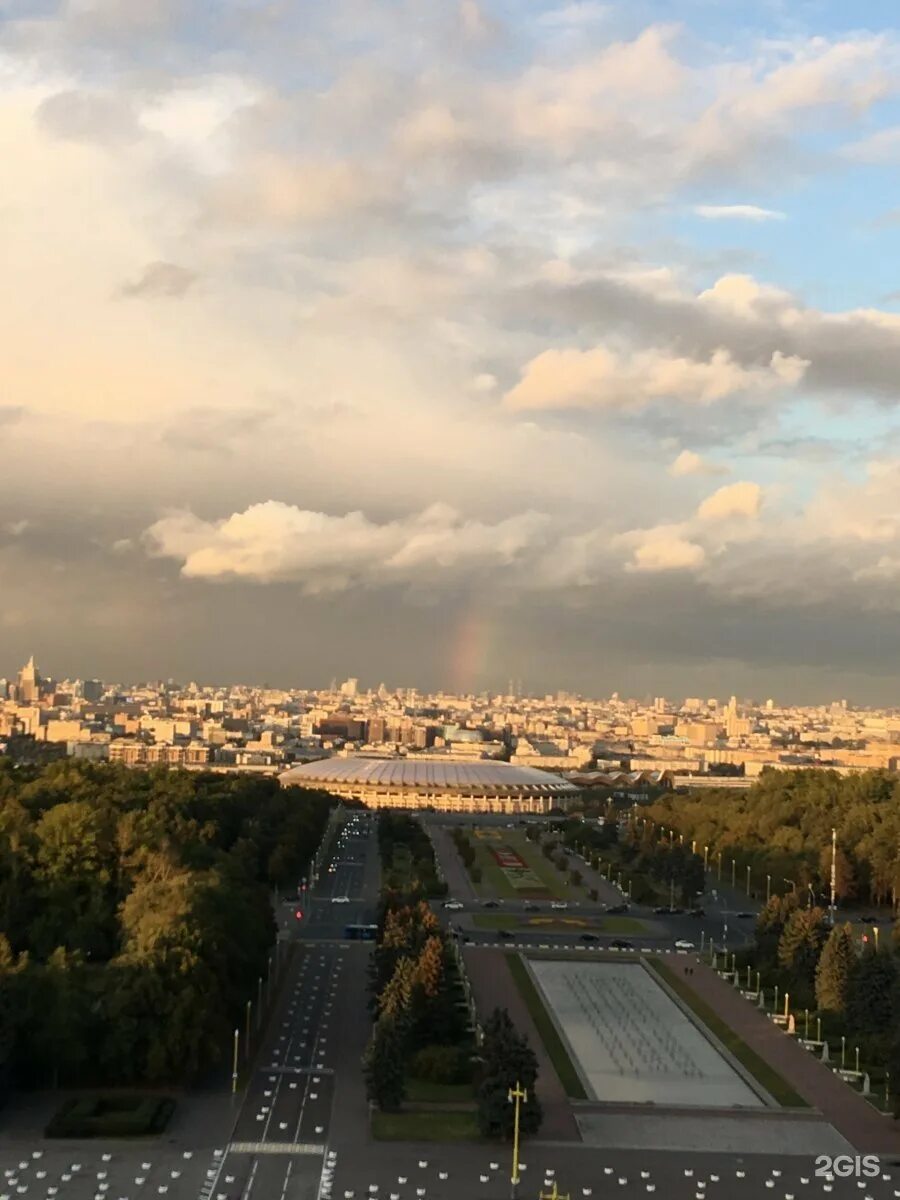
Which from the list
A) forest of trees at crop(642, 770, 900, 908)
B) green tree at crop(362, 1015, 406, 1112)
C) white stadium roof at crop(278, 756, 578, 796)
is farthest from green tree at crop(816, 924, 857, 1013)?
white stadium roof at crop(278, 756, 578, 796)

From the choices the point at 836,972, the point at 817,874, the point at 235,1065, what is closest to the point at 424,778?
the point at 817,874

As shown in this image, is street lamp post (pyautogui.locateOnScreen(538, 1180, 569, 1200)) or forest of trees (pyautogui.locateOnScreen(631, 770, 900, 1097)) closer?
street lamp post (pyautogui.locateOnScreen(538, 1180, 569, 1200))

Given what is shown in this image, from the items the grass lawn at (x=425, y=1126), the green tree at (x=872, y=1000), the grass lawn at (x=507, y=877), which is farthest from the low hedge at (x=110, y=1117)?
the grass lawn at (x=507, y=877)

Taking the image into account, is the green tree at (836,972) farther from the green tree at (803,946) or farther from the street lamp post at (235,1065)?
the street lamp post at (235,1065)

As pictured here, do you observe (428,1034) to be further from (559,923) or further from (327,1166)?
(559,923)

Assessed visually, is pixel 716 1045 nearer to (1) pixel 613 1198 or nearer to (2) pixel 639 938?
(1) pixel 613 1198

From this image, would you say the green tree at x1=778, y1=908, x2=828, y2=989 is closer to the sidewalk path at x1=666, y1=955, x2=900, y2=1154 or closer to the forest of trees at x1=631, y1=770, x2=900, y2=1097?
the forest of trees at x1=631, y1=770, x2=900, y2=1097

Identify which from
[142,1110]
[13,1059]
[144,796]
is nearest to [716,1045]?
[142,1110]
